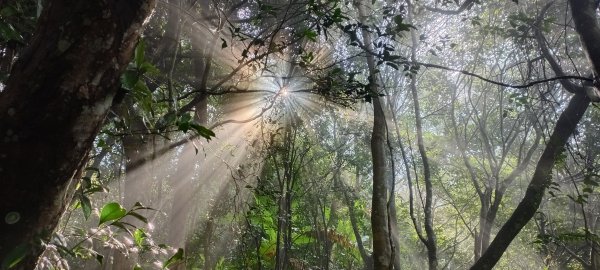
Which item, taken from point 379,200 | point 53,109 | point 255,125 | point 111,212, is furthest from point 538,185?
point 53,109

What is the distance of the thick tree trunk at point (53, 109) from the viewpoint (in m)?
0.96

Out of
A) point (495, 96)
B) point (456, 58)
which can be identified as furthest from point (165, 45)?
point (495, 96)

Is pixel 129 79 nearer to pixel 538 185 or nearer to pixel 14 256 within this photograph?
pixel 14 256

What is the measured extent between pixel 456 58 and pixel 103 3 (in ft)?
31.7

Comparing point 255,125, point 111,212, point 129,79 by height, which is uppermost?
point 255,125

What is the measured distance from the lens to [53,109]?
38.6 inches

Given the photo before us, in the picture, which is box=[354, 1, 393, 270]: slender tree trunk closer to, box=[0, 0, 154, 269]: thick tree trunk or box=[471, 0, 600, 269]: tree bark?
box=[471, 0, 600, 269]: tree bark

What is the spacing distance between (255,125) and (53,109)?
4.80 m

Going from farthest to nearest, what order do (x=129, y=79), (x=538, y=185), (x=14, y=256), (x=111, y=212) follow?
(x=538, y=185), (x=111, y=212), (x=129, y=79), (x=14, y=256)

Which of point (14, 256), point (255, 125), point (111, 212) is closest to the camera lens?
point (14, 256)

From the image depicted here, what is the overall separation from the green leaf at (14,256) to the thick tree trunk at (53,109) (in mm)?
18

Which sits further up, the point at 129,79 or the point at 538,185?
the point at 538,185

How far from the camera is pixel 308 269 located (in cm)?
650

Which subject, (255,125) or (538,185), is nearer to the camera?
(538,185)
